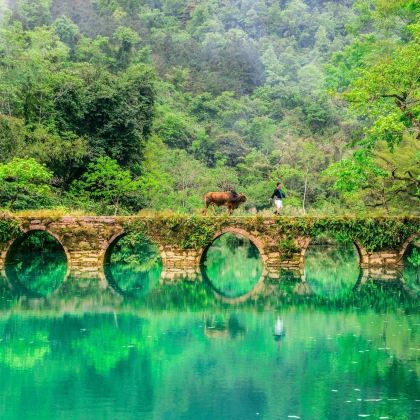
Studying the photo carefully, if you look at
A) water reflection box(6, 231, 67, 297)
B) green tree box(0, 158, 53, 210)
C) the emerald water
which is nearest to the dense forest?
green tree box(0, 158, 53, 210)

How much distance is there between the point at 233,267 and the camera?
109ft

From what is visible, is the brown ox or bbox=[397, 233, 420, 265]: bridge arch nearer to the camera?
bbox=[397, 233, 420, 265]: bridge arch

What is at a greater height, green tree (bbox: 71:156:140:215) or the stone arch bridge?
green tree (bbox: 71:156:140:215)

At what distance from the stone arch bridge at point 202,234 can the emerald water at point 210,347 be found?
909 millimetres

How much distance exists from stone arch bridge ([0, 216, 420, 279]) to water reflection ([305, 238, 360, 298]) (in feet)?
3.94

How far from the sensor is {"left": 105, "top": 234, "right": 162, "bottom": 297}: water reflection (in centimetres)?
2551

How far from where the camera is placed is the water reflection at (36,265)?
24984 millimetres

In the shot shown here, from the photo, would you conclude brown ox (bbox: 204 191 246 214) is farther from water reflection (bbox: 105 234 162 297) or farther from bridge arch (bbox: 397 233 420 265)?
bridge arch (bbox: 397 233 420 265)

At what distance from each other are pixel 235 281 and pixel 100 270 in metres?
5.09

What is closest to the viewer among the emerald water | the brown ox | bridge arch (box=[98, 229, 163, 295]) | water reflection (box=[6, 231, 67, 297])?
the emerald water

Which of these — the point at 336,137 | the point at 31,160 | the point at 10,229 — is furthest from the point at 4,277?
the point at 336,137

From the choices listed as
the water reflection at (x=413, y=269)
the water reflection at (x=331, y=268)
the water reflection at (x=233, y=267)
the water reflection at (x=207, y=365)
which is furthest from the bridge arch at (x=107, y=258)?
the water reflection at (x=413, y=269)

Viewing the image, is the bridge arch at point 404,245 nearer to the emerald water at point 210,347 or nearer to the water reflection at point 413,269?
the water reflection at point 413,269

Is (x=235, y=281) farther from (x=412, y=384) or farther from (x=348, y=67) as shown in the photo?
(x=348, y=67)
